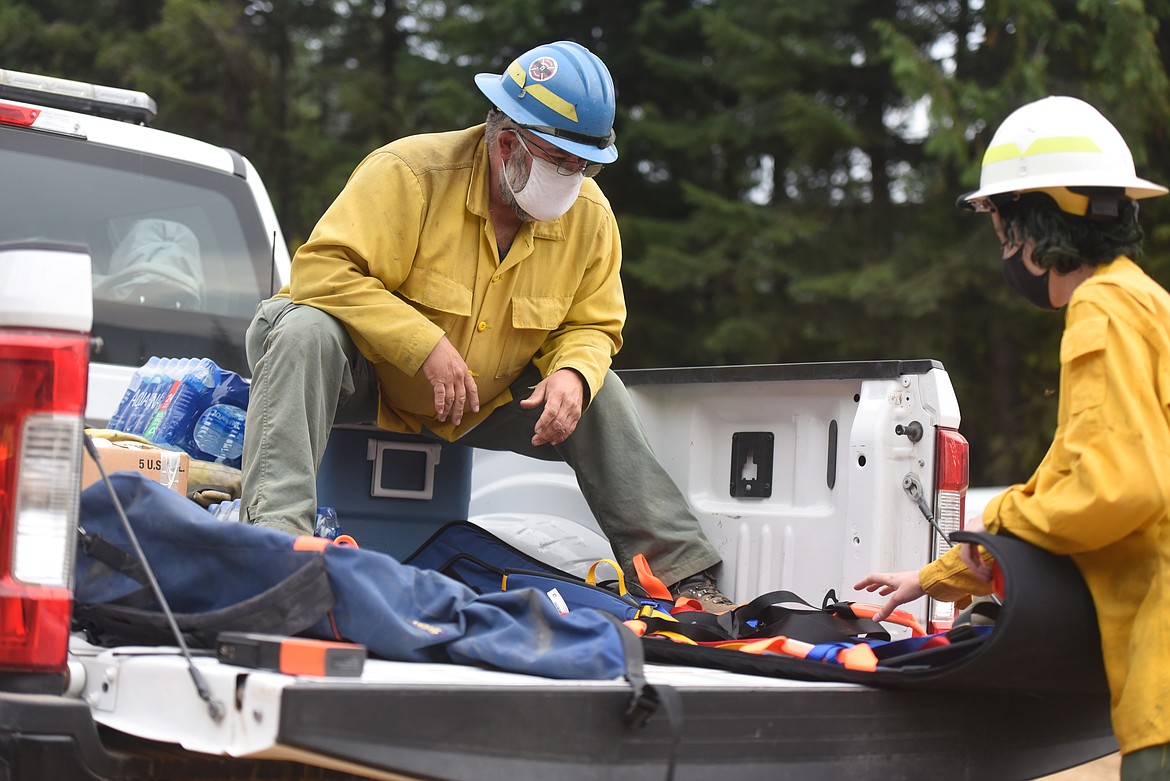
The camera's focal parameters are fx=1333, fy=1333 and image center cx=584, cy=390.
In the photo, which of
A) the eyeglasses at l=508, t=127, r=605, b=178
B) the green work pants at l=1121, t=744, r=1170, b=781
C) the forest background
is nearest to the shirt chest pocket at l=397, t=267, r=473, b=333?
the eyeglasses at l=508, t=127, r=605, b=178

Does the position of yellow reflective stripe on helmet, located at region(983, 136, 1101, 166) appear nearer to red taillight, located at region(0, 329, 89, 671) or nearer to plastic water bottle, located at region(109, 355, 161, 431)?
red taillight, located at region(0, 329, 89, 671)

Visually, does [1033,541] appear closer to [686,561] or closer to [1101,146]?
[1101,146]

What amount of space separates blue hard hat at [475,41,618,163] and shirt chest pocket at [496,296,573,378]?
A: 454 mm

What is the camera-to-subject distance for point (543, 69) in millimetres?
3379

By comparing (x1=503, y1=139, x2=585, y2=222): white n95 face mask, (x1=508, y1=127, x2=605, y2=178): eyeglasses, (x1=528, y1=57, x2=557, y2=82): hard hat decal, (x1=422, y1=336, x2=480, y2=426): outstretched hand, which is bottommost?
(x1=422, y1=336, x2=480, y2=426): outstretched hand

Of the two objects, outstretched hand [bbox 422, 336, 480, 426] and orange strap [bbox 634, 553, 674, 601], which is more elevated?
outstretched hand [bbox 422, 336, 480, 426]

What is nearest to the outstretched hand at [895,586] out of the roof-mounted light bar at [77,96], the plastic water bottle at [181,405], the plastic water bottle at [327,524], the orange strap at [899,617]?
the orange strap at [899,617]

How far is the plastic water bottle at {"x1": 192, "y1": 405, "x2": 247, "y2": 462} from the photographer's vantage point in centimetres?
351

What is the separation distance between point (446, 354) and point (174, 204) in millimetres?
1599

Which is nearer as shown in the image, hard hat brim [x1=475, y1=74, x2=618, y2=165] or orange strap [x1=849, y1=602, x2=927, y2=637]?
orange strap [x1=849, y1=602, x2=927, y2=637]

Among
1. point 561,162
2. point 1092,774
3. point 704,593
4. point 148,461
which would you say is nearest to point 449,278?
point 561,162

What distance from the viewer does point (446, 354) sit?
3.29 meters

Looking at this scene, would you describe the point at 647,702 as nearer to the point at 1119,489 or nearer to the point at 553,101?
the point at 1119,489

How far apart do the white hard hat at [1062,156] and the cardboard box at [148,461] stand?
1.87 metres
